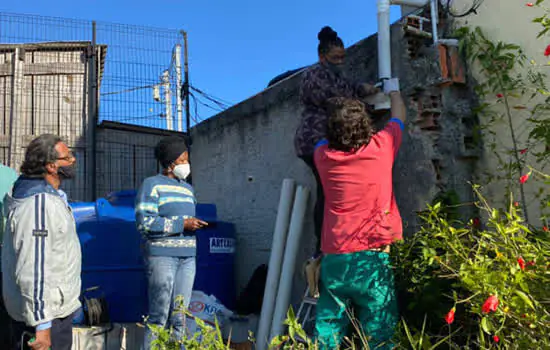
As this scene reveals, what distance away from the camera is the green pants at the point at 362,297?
2.17 meters

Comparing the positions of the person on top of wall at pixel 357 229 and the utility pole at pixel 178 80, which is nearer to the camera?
the person on top of wall at pixel 357 229

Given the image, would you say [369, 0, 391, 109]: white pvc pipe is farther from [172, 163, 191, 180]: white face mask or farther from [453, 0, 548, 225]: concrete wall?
[172, 163, 191, 180]: white face mask

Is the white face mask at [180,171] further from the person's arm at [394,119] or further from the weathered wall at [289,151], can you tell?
the person's arm at [394,119]

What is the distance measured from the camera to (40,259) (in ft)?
7.14

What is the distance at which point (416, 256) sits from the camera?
7.72 feet

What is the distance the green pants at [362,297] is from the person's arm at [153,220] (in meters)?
1.13

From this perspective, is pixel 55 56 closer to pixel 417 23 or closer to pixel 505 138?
pixel 417 23

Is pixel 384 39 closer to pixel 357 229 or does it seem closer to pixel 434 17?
pixel 434 17

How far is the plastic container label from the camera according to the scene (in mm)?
4172

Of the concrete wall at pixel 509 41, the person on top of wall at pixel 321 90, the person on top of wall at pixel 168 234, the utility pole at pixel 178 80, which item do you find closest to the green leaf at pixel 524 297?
the concrete wall at pixel 509 41

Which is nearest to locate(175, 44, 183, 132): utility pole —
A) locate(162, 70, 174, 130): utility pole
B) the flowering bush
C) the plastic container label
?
locate(162, 70, 174, 130): utility pole

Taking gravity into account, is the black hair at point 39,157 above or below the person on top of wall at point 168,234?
above

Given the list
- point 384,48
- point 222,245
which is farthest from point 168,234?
point 384,48

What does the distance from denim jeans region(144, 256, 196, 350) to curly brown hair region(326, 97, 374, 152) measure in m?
1.34
